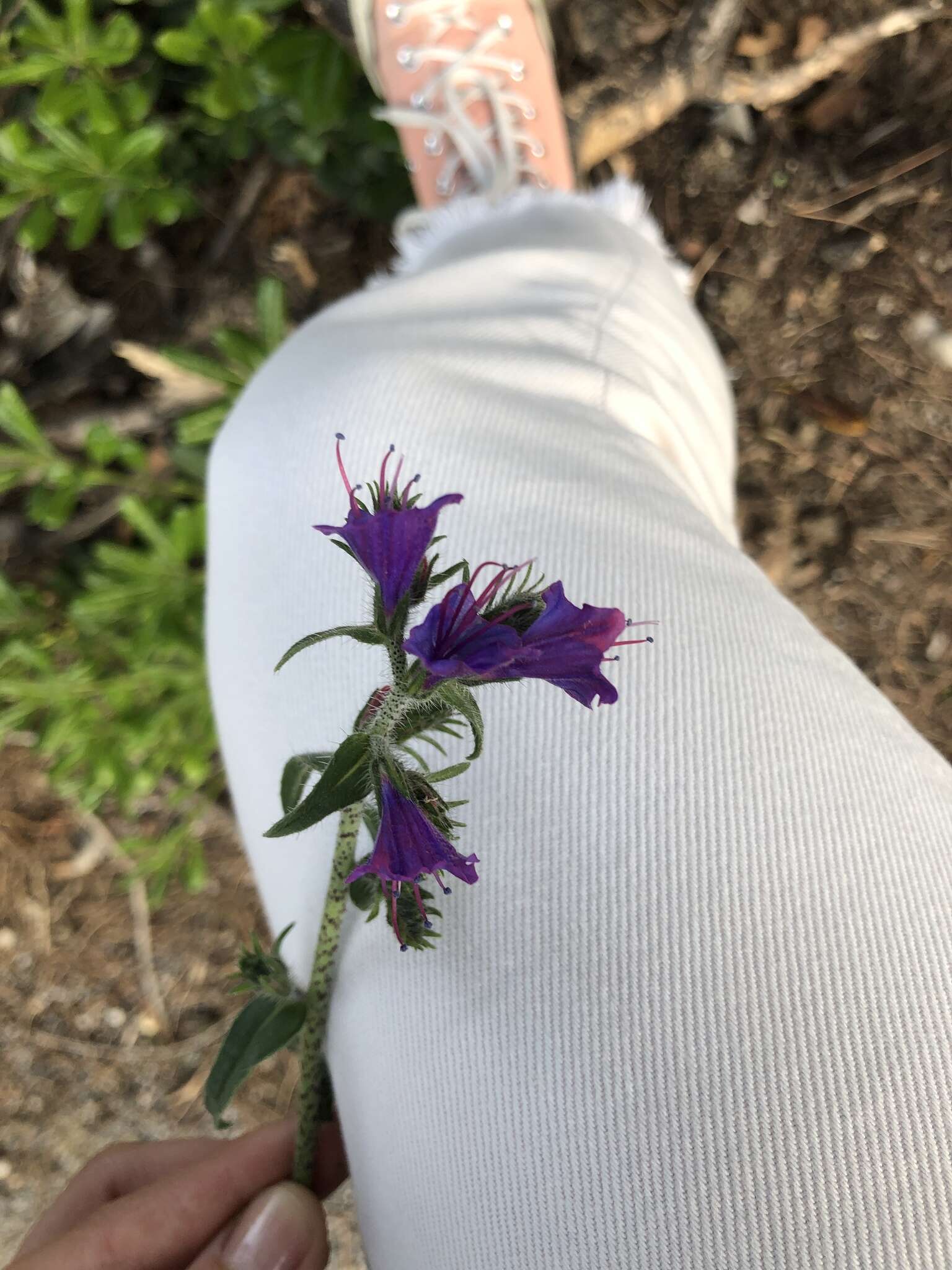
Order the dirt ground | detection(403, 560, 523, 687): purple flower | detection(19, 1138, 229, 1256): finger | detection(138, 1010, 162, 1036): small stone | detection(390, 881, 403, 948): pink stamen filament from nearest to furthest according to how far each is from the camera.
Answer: detection(403, 560, 523, 687): purple flower → detection(390, 881, 403, 948): pink stamen filament → detection(19, 1138, 229, 1256): finger → the dirt ground → detection(138, 1010, 162, 1036): small stone

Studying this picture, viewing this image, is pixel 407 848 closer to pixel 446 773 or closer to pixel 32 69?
pixel 446 773

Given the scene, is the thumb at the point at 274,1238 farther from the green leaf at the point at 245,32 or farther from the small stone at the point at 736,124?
the small stone at the point at 736,124

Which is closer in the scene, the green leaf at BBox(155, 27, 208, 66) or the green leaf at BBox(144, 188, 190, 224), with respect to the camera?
the green leaf at BBox(155, 27, 208, 66)

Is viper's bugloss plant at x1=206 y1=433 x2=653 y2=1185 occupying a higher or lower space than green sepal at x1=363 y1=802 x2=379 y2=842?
higher

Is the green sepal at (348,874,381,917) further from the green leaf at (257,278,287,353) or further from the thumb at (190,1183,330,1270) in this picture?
the green leaf at (257,278,287,353)

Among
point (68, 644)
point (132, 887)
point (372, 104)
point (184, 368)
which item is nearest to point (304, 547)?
point (184, 368)

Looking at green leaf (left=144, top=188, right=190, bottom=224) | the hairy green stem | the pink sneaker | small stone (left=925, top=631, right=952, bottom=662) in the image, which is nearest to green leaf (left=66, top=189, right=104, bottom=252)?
green leaf (left=144, top=188, right=190, bottom=224)

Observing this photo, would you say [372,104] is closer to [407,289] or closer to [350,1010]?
[407,289]
